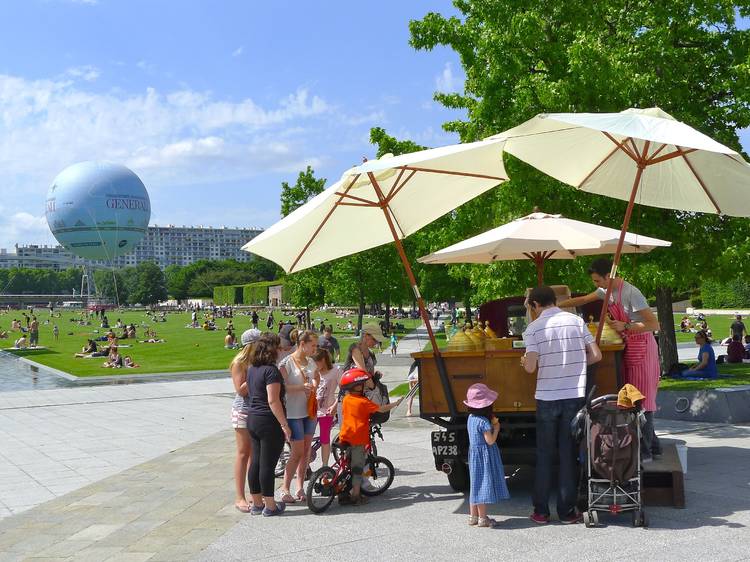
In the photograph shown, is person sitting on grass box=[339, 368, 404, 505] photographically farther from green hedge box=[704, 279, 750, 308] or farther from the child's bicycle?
green hedge box=[704, 279, 750, 308]

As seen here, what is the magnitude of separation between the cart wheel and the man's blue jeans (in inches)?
51.6

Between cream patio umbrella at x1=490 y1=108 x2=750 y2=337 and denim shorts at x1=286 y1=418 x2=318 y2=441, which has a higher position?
cream patio umbrella at x1=490 y1=108 x2=750 y2=337

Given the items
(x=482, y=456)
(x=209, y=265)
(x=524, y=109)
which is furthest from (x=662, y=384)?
(x=209, y=265)

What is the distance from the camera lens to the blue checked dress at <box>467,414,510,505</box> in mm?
6512

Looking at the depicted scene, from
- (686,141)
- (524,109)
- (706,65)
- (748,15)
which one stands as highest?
(748,15)

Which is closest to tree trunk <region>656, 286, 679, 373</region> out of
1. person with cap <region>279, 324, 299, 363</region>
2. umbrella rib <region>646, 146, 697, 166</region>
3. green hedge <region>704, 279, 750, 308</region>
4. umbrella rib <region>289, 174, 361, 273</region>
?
person with cap <region>279, 324, 299, 363</region>

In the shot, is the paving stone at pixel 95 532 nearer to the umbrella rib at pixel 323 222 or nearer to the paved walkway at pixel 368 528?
the paved walkway at pixel 368 528

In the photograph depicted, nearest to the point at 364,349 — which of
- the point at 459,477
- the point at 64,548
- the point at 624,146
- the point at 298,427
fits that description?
the point at 298,427

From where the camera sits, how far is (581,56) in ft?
41.4

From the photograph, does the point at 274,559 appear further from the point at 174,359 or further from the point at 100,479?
the point at 174,359

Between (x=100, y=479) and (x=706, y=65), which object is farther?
(x=706, y=65)

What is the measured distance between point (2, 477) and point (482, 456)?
6.76 metres

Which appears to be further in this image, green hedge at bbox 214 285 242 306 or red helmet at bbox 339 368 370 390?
green hedge at bbox 214 285 242 306

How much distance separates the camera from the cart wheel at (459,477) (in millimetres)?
7949
